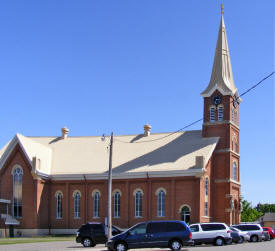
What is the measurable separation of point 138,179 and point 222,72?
1651cm

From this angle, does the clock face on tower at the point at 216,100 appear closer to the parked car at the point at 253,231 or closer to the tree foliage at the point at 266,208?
the parked car at the point at 253,231

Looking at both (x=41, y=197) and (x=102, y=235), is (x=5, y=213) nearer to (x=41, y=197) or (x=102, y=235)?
(x=41, y=197)

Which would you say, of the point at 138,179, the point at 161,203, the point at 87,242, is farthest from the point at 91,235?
the point at 138,179

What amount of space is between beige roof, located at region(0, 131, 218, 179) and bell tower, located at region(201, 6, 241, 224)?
1.73m

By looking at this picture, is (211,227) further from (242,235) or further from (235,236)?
(242,235)

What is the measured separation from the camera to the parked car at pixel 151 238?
31.2m

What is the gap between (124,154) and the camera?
6147 centimetres

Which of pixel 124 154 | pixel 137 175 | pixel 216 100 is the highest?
pixel 216 100

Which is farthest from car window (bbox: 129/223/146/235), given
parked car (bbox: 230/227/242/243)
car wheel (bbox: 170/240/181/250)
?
parked car (bbox: 230/227/242/243)

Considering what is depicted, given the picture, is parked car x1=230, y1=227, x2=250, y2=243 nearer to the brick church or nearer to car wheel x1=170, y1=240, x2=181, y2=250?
the brick church

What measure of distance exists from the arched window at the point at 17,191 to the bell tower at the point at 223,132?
20805 mm

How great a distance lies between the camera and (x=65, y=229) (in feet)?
194

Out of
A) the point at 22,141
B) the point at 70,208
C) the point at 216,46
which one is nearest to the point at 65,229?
the point at 70,208

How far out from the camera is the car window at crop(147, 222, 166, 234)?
104 feet
